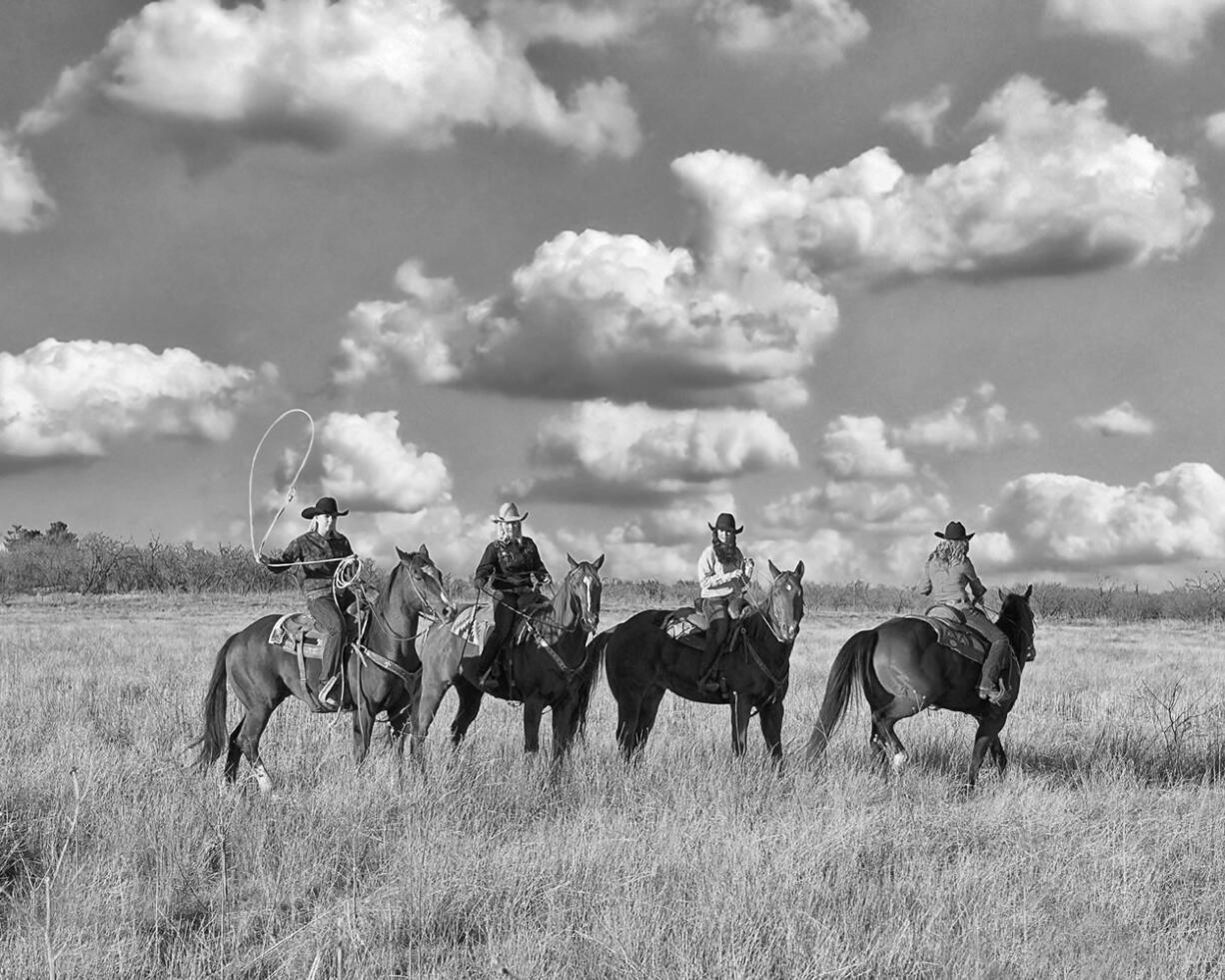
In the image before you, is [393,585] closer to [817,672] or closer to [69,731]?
[69,731]

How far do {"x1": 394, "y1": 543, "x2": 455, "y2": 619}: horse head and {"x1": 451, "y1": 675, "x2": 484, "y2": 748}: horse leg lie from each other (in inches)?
55.9

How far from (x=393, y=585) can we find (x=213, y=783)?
229 centimetres

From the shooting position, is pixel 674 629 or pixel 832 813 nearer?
pixel 832 813

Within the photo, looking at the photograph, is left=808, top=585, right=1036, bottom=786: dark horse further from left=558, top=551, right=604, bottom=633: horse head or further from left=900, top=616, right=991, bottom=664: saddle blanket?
left=558, top=551, right=604, bottom=633: horse head

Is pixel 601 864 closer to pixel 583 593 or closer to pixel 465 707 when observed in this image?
pixel 583 593

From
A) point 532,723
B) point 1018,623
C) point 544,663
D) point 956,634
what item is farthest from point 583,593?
point 1018,623

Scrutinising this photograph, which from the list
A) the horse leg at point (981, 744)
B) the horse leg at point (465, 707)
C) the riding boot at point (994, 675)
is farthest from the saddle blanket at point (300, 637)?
the riding boot at point (994, 675)

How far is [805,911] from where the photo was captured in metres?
6.48

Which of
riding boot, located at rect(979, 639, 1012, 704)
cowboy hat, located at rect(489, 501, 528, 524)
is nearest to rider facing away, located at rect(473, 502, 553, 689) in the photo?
cowboy hat, located at rect(489, 501, 528, 524)

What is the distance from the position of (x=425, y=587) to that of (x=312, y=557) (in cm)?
159

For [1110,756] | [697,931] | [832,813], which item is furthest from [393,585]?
[1110,756]

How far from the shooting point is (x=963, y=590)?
11812 mm

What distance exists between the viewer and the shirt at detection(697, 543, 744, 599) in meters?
11.8

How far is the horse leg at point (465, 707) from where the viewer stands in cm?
1135
